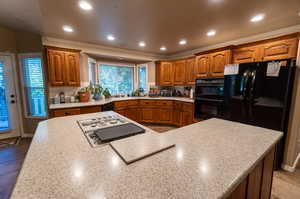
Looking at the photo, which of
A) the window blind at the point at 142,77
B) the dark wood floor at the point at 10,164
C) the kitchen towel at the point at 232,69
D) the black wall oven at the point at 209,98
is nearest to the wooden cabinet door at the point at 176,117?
the black wall oven at the point at 209,98

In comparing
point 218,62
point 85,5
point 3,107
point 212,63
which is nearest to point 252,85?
point 218,62

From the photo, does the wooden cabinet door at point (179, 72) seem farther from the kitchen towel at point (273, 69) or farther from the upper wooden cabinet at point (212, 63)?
the kitchen towel at point (273, 69)

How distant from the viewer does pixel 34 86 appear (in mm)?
3242

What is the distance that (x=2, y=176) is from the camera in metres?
1.95

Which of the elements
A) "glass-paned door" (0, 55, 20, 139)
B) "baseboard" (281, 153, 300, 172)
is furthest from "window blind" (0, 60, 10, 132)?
"baseboard" (281, 153, 300, 172)

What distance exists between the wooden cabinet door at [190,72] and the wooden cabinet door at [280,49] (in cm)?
161

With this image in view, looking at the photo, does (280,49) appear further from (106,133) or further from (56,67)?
(56,67)

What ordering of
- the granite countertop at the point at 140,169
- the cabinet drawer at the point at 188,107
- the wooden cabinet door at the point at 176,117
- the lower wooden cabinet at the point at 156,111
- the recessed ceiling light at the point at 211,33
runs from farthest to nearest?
the wooden cabinet door at the point at 176,117
the lower wooden cabinet at the point at 156,111
the cabinet drawer at the point at 188,107
the recessed ceiling light at the point at 211,33
the granite countertop at the point at 140,169

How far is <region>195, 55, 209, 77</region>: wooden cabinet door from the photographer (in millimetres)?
3252

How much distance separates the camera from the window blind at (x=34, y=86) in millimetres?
3164

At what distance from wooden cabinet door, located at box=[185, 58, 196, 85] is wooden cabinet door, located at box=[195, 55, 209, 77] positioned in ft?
0.94

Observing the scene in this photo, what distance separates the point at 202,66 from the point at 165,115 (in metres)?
1.77

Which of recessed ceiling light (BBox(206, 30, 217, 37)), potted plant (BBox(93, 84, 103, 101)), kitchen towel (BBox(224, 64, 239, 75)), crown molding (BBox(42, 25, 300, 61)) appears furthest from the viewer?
potted plant (BBox(93, 84, 103, 101))

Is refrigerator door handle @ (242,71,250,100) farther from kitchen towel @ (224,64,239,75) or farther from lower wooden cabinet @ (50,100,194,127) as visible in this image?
lower wooden cabinet @ (50,100,194,127)
